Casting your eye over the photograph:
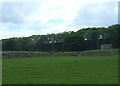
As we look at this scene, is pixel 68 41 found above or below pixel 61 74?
above

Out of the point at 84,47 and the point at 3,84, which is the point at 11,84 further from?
the point at 84,47

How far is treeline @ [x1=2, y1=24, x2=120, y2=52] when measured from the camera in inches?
2049

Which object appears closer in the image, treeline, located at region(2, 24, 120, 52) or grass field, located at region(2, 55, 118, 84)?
grass field, located at region(2, 55, 118, 84)

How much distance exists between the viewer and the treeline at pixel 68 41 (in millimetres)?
52044

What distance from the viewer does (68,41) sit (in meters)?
53.6

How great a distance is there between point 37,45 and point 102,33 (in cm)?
2434

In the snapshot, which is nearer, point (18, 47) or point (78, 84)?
point (78, 84)

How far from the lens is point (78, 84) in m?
5.04

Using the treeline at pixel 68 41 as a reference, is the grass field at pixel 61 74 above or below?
below

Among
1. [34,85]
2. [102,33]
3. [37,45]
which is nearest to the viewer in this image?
[34,85]

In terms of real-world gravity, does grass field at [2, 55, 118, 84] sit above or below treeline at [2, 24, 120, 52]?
below

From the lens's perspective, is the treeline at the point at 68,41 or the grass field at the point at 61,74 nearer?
the grass field at the point at 61,74

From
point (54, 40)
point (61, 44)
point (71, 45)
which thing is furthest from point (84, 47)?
point (54, 40)

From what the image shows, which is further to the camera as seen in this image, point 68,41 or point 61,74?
point 68,41
